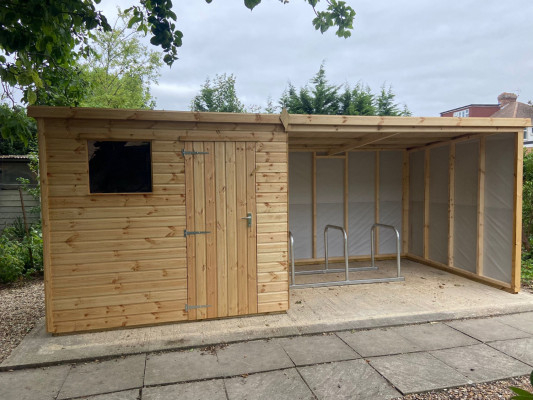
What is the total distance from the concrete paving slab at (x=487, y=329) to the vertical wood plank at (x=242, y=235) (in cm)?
206

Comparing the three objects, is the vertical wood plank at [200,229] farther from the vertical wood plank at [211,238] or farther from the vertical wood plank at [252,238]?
the vertical wood plank at [252,238]

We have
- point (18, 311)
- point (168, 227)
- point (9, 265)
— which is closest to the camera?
point (168, 227)

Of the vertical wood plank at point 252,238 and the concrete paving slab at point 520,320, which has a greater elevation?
the vertical wood plank at point 252,238

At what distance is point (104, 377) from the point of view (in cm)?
263

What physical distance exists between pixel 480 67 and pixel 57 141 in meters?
50.6

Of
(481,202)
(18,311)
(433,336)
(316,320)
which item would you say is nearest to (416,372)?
(433,336)

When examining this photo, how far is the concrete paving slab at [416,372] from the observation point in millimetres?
2457

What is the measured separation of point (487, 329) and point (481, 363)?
2.64 ft

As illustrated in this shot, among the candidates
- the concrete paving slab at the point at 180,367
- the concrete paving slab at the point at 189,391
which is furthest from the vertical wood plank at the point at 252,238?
the concrete paving slab at the point at 189,391

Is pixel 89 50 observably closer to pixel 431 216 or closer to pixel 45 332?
pixel 45 332

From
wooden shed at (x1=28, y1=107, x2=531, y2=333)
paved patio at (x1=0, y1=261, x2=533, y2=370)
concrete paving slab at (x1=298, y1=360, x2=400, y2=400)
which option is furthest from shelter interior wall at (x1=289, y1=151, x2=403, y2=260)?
concrete paving slab at (x1=298, y1=360, x2=400, y2=400)

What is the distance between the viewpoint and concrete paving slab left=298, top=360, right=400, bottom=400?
7.79ft

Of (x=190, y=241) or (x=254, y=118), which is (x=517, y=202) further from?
(x=190, y=241)

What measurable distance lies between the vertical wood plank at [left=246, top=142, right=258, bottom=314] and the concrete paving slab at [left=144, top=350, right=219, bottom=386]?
2.77 feet
